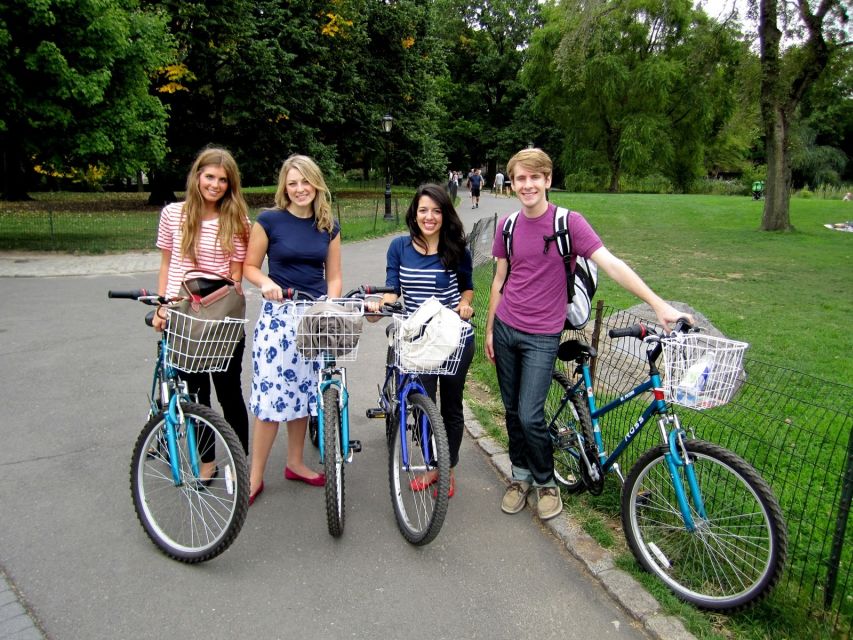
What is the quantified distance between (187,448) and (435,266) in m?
1.70

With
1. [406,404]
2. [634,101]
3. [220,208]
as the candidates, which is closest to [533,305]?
[406,404]

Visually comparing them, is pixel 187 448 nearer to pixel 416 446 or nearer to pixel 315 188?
pixel 416 446

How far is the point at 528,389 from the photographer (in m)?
3.56

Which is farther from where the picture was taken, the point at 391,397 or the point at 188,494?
the point at 391,397

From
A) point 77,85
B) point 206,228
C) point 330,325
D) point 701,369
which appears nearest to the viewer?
point 701,369

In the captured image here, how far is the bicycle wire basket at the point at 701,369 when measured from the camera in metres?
2.73

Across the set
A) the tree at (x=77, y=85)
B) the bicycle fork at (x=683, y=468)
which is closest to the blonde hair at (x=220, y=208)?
the bicycle fork at (x=683, y=468)

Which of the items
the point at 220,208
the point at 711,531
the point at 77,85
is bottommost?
the point at 711,531

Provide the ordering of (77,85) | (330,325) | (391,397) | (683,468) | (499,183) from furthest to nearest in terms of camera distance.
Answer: (499,183) < (77,85) < (391,397) < (330,325) < (683,468)

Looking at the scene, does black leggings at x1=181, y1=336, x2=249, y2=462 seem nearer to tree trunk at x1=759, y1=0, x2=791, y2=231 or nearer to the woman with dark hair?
the woman with dark hair

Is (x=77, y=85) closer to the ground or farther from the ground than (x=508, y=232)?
farther from the ground

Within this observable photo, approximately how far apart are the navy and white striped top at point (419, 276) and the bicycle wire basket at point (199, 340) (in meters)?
0.99

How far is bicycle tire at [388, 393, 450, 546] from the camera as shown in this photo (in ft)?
10.9

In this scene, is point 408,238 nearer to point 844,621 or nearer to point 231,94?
point 844,621
